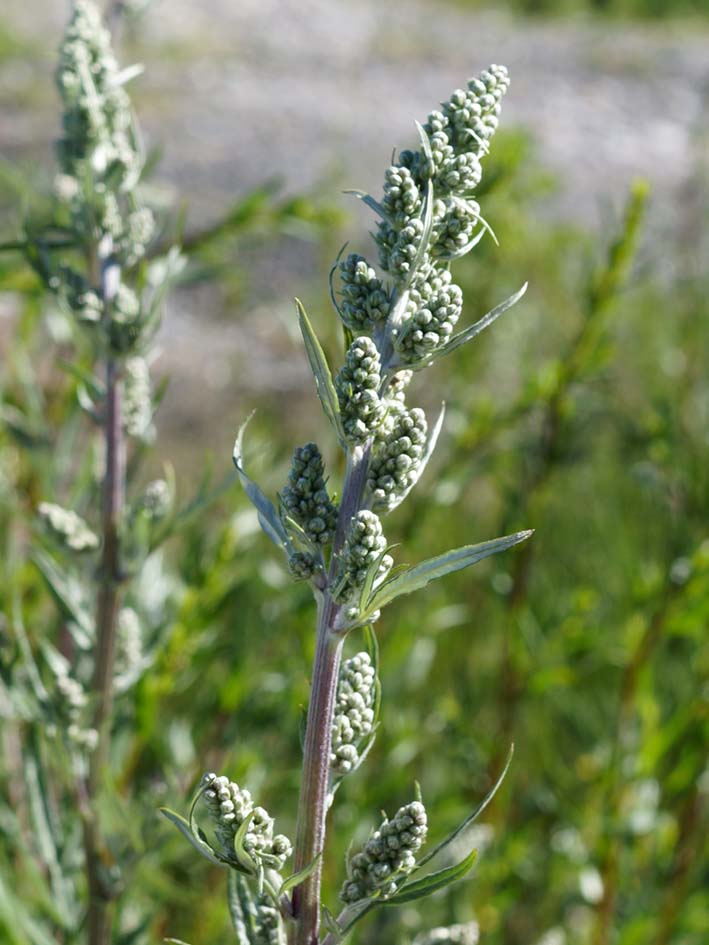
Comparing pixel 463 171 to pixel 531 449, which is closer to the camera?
pixel 463 171

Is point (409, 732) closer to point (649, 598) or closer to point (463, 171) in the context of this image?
point (649, 598)

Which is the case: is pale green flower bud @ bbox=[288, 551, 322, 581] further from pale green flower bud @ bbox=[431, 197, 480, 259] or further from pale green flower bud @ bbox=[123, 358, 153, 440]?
pale green flower bud @ bbox=[123, 358, 153, 440]

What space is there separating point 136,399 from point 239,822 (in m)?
0.48

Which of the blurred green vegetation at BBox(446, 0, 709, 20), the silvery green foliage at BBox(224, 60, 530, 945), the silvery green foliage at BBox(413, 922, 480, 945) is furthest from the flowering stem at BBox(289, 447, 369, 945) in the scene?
the blurred green vegetation at BBox(446, 0, 709, 20)

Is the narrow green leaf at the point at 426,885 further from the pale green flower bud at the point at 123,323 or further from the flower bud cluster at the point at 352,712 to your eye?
the pale green flower bud at the point at 123,323

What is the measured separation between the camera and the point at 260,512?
618 mm

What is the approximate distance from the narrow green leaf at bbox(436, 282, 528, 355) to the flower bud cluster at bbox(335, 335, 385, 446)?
0.04 m

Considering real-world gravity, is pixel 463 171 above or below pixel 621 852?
above

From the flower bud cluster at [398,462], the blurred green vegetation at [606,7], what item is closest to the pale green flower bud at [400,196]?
the flower bud cluster at [398,462]

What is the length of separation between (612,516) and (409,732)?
976 mm

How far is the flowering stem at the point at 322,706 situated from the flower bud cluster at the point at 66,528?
392 millimetres

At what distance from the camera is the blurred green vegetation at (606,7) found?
637 inches

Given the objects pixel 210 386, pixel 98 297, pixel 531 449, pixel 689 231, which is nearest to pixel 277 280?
pixel 210 386

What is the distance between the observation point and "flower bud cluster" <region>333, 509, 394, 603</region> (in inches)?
21.9
